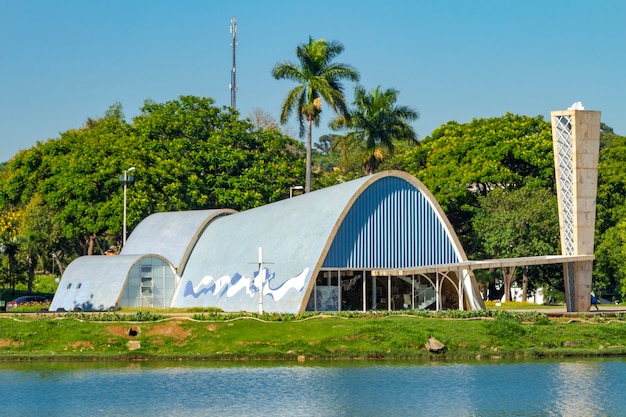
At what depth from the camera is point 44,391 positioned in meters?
42.7

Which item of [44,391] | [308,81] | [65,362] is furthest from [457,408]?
[308,81]

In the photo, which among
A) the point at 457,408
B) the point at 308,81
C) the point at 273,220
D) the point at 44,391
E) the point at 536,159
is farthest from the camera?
the point at 536,159

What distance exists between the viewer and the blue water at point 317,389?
38625mm

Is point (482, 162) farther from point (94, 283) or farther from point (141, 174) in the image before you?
point (94, 283)

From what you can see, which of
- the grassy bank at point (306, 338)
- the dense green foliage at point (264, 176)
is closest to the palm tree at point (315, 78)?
the dense green foliage at point (264, 176)

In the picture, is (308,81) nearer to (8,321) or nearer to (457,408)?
(8,321)

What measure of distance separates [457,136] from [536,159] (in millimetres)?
8357

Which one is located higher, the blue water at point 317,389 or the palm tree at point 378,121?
the palm tree at point 378,121

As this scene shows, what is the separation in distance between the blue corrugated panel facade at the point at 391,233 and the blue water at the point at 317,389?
14.9 meters

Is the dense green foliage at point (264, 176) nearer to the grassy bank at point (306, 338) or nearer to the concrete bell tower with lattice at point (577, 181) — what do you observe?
the concrete bell tower with lattice at point (577, 181)

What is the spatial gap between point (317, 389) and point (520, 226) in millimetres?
45861

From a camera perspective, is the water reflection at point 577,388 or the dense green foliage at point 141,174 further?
the dense green foliage at point 141,174

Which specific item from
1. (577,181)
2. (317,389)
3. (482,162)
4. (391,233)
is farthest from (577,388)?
(482,162)

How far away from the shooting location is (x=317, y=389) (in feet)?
139
